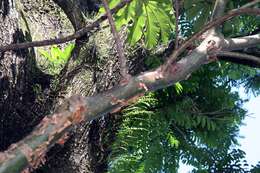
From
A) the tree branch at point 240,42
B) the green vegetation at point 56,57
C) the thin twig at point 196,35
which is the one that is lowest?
the thin twig at point 196,35

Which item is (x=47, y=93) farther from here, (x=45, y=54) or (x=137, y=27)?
(x=137, y=27)

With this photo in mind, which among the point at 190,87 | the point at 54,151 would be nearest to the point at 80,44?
the point at 54,151

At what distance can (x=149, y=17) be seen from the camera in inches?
65.4

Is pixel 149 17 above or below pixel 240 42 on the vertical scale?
above

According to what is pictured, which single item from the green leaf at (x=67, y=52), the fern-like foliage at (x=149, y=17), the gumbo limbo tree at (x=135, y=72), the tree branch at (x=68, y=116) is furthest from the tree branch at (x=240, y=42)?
the green leaf at (x=67, y=52)

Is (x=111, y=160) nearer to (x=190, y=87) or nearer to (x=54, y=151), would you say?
(x=54, y=151)

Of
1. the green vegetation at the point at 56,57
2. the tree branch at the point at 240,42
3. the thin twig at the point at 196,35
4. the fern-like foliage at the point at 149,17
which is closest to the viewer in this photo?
the thin twig at the point at 196,35

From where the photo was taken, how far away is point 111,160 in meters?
1.88

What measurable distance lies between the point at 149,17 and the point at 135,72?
340 mm

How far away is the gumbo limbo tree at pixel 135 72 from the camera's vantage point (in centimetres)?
118

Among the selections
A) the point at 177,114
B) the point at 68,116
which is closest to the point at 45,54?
the point at 177,114

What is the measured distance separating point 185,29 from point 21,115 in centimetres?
110

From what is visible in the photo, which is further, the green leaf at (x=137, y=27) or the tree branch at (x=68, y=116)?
the green leaf at (x=137, y=27)

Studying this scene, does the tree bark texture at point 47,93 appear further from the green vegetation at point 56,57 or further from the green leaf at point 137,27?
the green leaf at point 137,27
